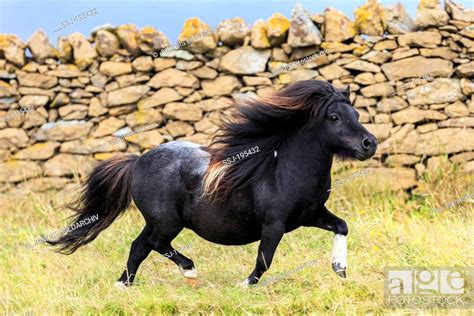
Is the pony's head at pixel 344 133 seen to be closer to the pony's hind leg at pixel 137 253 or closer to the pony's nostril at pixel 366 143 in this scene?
the pony's nostril at pixel 366 143

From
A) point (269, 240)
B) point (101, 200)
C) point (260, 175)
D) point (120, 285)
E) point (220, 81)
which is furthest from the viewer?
point (220, 81)

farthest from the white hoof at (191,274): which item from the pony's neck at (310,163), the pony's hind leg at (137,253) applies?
the pony's neck at (310,163)

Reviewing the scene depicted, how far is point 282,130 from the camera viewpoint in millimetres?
4695

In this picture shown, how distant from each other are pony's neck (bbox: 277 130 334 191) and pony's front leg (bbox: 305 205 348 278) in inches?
10.2

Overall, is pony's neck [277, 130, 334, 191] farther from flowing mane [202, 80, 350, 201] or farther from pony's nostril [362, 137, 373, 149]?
pony's nostril [362, 137, 373, 149]

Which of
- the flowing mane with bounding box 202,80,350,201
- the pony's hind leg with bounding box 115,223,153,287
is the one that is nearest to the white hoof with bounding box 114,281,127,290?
the pony's hind leg with bounding box 115,223,153,287

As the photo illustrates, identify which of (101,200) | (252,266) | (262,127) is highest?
(262,127)

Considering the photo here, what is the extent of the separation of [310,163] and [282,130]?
352 millimetres

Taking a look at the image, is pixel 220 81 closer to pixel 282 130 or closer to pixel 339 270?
pixel 282 130

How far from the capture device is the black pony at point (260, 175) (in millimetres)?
4477

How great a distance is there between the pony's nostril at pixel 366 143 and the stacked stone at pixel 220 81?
15.2ft

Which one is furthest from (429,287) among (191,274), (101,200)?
(101,200)

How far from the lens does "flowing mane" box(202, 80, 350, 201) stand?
4.52m

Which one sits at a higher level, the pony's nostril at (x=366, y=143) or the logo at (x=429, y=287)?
the pony's nostril at (x=366, y=143)
